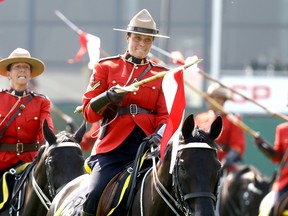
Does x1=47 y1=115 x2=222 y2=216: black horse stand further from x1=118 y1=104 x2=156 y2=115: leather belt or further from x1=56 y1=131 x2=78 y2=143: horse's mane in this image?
x1=56 y1=131 x2=78 y2=143: horse's mane

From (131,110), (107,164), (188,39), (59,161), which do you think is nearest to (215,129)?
(131,110)

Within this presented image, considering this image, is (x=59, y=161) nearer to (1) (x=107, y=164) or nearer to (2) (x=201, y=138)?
(1) (x=107, y=164)

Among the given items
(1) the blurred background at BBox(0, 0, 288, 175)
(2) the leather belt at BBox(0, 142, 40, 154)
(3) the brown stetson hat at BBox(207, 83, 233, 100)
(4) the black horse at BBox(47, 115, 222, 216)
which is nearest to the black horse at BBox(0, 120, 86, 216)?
(2) the leather belt at BBox(0, 142, 40, 154)

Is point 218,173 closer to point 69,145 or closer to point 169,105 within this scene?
point 169,105

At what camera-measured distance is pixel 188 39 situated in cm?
2584

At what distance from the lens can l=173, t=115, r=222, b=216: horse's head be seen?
294 inches

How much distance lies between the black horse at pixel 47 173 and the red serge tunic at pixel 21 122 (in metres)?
0.24

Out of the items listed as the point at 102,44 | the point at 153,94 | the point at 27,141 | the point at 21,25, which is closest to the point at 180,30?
the point at 102,44

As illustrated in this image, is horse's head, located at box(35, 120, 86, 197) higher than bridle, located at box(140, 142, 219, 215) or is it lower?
lower

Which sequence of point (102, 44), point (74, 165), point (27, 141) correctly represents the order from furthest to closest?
point (102, 44) < point (27, 141) < point (74, 165)

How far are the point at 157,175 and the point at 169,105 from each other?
1.76ft

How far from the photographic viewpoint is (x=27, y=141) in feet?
36.1

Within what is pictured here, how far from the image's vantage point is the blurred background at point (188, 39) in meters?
25.3

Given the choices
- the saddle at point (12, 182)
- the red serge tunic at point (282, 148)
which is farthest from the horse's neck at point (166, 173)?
the saddle at point (12, 182)
